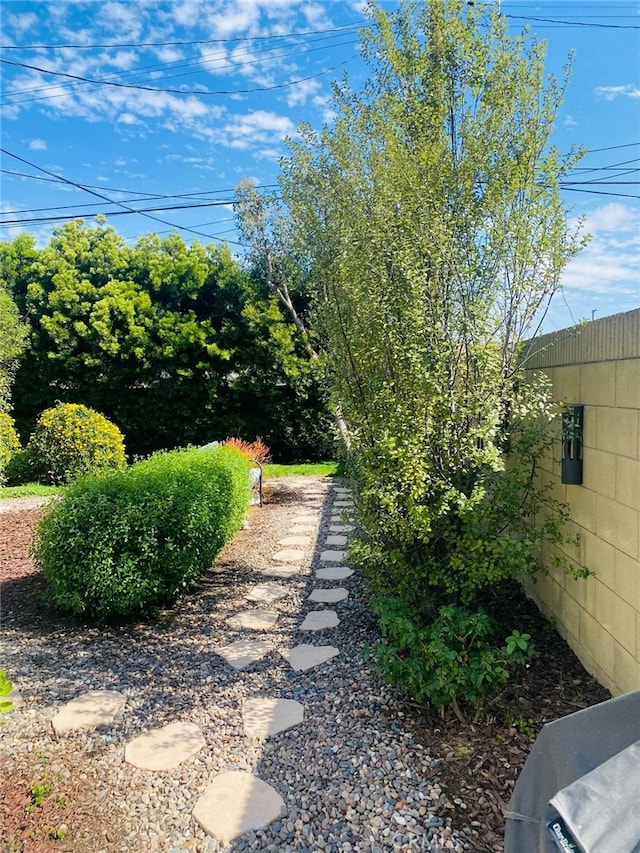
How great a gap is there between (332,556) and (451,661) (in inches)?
120

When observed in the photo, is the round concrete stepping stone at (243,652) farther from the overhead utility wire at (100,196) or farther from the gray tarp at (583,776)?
the overhead utility wire at (100,196)

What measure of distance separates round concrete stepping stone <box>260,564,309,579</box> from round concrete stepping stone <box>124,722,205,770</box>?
87.5 inches

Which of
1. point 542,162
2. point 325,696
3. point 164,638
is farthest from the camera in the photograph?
point 164,638

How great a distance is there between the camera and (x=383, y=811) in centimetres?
182

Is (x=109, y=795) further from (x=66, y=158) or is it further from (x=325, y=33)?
(x=66, y=158)

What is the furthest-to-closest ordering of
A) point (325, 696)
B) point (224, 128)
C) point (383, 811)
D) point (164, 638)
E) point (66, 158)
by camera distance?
point (66, 158), point (224, 128), point (164, 638), point (325, 696), point (383, 811)

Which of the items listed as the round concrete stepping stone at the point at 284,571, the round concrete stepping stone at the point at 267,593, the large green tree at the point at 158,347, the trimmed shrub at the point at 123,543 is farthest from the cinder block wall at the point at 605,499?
the large green tree at the point at 158,347

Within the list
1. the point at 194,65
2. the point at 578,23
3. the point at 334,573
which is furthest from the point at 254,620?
the point at 194,65

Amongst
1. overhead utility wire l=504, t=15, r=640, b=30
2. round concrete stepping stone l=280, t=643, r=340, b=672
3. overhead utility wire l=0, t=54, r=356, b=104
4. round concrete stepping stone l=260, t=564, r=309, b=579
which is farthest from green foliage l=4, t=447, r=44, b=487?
overhead utility wire l=504, t=15, r=640, b=30

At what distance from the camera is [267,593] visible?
4.18 m

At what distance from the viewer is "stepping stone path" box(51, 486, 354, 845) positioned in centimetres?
184

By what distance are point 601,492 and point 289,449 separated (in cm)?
1027

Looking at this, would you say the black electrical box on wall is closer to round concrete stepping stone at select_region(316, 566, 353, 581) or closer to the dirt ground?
the dirt ground

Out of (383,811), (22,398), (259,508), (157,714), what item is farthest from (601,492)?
(22,398)
